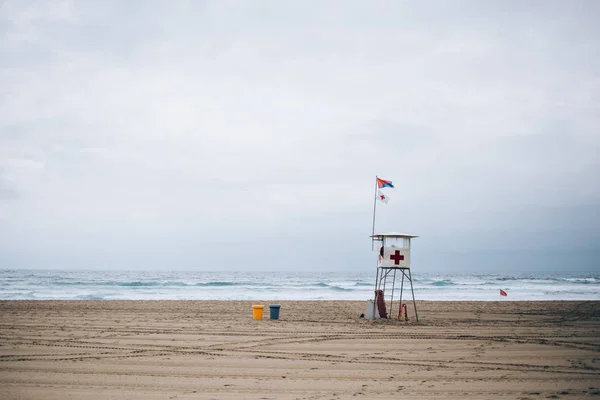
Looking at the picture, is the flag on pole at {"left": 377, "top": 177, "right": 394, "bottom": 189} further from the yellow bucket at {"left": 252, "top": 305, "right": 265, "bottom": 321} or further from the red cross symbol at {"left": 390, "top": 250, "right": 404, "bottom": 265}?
the yellow bucket at {"left": 252, "top": 305, "right": 265, "bottom": 321}

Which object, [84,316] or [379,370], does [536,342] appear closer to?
[379,370]

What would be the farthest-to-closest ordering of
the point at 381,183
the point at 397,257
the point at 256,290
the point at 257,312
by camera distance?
the point at 256,290 < the point at 381,183 < the point at 257,312 < the point at 397,257

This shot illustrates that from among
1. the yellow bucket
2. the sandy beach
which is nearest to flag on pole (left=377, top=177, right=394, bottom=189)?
the sandy beach

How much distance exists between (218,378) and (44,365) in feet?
11.0

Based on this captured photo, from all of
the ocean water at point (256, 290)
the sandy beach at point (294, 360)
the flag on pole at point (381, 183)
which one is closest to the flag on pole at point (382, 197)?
the flag on pole at point (381, 183)

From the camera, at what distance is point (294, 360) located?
30.3ft

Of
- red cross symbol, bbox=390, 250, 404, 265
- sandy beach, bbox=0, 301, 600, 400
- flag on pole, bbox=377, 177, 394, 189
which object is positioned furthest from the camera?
flag on pole, bbox=377, 177, 394, 189

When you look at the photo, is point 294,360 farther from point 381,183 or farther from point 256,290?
point 256,290

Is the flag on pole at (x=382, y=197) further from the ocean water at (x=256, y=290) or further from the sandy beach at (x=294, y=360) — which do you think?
the ocean water at (x=256, y=290)

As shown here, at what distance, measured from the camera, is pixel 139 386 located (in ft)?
23.5

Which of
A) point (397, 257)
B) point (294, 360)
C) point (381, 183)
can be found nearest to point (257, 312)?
point (397, 257)

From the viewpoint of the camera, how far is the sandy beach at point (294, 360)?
22.8 feet

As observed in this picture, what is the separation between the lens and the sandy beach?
6.96 metres

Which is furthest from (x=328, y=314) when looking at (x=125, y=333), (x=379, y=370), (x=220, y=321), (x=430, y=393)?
(x=430, y=393)
